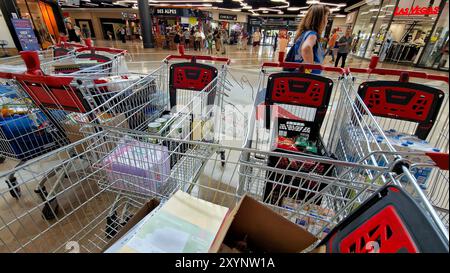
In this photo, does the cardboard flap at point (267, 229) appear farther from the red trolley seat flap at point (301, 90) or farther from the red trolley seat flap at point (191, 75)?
the red trolley seat flap at point (191, 75)

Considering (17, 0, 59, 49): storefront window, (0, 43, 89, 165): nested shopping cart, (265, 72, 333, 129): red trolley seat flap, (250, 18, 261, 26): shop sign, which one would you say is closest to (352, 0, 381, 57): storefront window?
(265, 72, 333, 129): red trolley seat flap

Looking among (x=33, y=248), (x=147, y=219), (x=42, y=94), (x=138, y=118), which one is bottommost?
(x=33, y=248)

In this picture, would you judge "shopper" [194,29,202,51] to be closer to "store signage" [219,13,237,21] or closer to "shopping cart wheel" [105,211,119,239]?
"store signage" [219,13,237,21]

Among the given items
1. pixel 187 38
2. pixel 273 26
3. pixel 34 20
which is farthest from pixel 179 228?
pixel 273 26

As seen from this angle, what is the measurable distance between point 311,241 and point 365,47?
1663 cm

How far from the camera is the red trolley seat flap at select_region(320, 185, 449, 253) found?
44 cm

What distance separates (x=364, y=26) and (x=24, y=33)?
1838 centimetres

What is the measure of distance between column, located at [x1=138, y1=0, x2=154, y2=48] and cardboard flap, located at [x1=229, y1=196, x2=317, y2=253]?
43.6 feet

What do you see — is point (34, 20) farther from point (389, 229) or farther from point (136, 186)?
point (389, 229)

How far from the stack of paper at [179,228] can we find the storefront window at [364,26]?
1624 centimetres

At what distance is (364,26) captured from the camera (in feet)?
48.7
